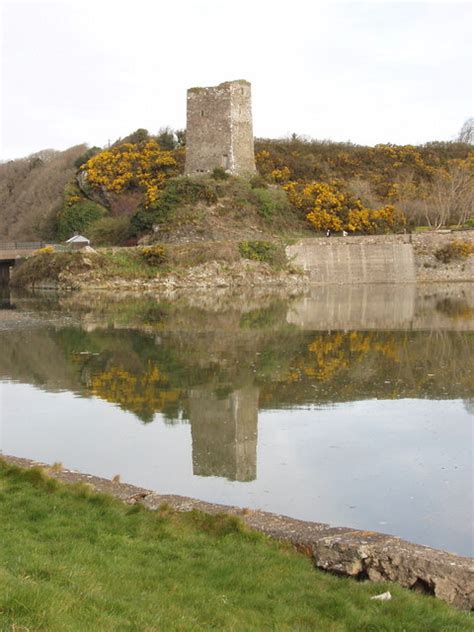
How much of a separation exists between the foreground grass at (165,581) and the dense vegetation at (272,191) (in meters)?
38.9

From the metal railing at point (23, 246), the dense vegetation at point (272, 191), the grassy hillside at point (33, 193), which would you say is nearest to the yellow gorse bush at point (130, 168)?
the dense vegetation at point (272, 191)

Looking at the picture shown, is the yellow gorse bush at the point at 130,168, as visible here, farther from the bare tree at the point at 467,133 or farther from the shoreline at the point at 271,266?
the bare tree at the point at 467,133

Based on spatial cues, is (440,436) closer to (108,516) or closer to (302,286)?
(108,516)

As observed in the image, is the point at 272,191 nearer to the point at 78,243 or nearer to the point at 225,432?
the point at 78,243

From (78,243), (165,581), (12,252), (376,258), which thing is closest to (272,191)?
(376,258)

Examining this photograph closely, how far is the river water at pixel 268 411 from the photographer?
8.98 metres

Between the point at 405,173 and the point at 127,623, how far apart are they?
2180 inches

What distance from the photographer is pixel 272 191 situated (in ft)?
163

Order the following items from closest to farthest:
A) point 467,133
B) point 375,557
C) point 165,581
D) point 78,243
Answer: point 165,581 → point 375,557 → point 78,243 → point 467,133

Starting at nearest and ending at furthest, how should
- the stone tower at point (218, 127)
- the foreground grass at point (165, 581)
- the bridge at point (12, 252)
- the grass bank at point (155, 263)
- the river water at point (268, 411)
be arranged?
the foreground grass at point (165, 581), the river water at point (268, 411), the grass bank at point (155, 263), the bridge at point (12, 252), the stone tower at point (218, 127)

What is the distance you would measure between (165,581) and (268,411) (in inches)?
279

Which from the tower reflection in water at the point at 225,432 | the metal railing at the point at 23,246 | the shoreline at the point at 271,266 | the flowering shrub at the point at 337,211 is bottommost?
the tower reflection in water at the point at 225,432

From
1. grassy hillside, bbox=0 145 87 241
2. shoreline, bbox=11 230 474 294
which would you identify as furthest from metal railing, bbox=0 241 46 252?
grassy hillside, bbox=0 145 87 241

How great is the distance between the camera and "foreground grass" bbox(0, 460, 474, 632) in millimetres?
5047
